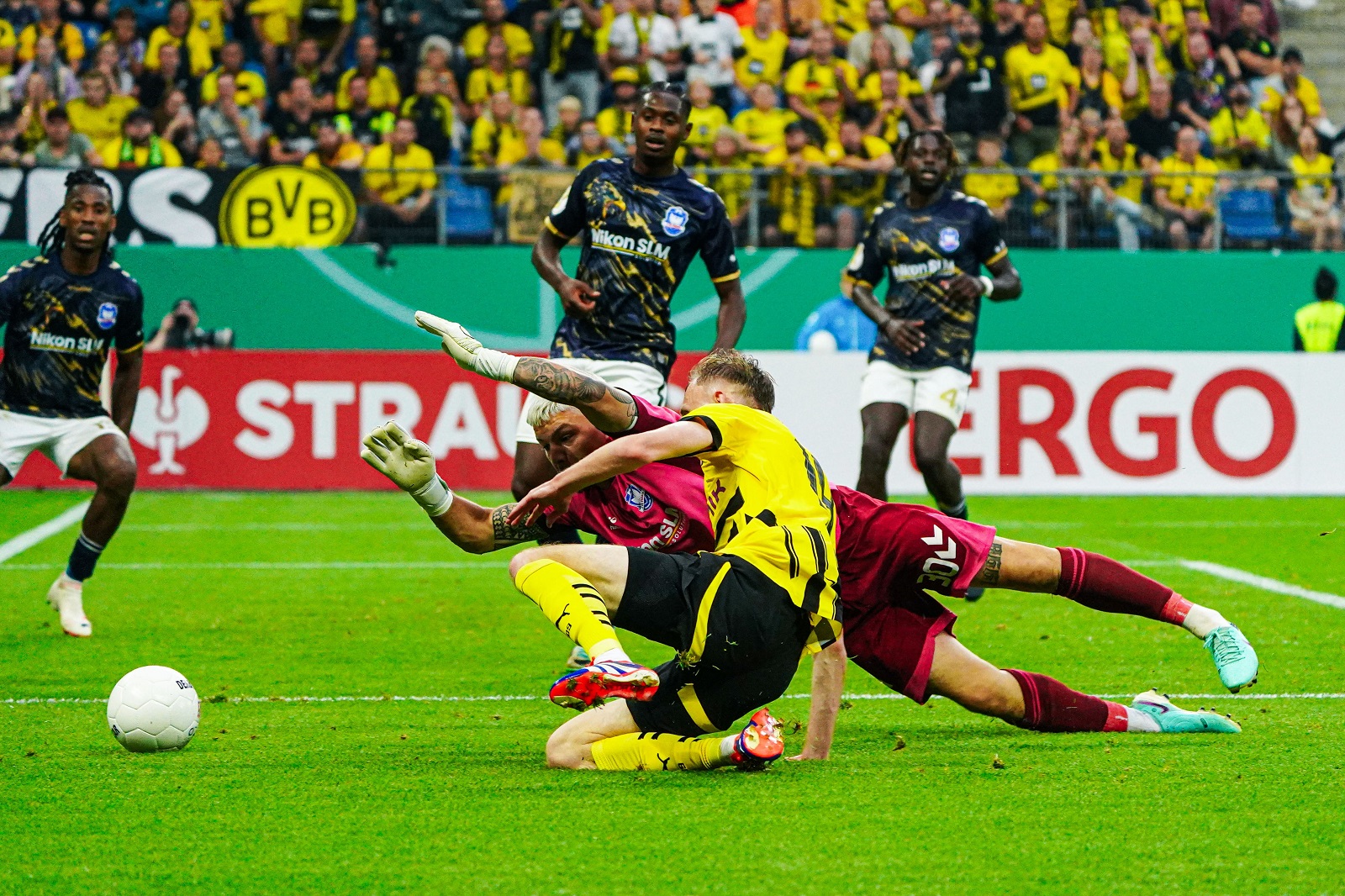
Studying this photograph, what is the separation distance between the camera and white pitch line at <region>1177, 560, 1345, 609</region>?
892 cm

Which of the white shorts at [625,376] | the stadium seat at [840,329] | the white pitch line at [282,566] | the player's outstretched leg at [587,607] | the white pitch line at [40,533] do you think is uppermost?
the white shorts at [625,376]

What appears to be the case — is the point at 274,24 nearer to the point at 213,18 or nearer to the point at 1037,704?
the point at 213,18

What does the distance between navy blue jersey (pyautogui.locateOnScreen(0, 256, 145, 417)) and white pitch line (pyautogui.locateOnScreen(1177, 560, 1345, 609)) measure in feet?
20.0

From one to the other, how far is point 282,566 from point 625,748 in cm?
606

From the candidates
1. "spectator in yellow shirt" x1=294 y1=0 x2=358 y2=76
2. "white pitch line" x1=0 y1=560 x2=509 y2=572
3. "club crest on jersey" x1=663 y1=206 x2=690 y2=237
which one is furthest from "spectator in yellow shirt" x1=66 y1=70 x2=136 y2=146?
"club crest on jersey" x1=663 y1=206 x2=690 y2=237

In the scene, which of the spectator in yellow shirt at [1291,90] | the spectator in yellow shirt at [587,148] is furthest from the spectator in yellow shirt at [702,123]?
the spectator in yellow shirt at [1291,90]

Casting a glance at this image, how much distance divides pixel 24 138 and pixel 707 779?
14.1 meters

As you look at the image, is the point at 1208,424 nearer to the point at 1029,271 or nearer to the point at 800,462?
the point at 1029,271

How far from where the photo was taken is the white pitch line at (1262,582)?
8.92 metres

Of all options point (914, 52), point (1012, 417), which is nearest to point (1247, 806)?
point (1012, 417)

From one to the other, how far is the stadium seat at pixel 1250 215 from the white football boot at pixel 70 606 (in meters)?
12.7

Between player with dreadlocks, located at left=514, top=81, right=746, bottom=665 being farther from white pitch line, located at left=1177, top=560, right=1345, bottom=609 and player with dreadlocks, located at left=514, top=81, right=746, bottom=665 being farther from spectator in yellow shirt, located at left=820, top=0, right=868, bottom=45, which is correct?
spectator in yellow shirt, located at left=820, top=0, right=868, bottom=45

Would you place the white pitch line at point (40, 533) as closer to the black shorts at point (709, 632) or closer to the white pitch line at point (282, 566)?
the white pitch line at point (282, 566)

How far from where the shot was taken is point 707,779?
4.75 m
